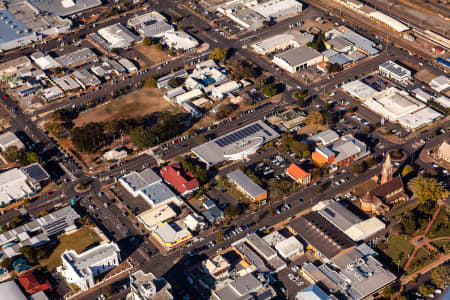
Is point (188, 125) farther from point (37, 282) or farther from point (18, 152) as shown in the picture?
point (37, 282)

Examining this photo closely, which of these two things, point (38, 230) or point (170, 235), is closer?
point (170, 235)

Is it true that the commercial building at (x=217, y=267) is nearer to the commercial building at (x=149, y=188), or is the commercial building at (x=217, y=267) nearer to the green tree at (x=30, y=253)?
the commercial building at (x=149, y=188)

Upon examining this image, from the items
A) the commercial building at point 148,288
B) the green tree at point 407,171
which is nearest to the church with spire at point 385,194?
the green tree at point 407,171

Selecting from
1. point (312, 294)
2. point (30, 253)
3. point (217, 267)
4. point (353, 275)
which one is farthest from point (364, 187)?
point (30, 253)

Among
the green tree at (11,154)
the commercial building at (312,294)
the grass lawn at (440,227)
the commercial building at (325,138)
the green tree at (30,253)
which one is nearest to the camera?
the commercial building at (312,294)

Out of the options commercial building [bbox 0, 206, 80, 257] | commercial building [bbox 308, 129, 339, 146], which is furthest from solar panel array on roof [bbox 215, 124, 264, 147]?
commercial building [bbox 0, 206, 80, 257]

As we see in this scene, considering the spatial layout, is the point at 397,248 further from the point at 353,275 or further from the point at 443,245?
the point at 353,275

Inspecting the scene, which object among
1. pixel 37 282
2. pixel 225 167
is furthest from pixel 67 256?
pixel 225 167
